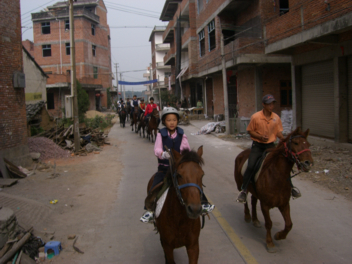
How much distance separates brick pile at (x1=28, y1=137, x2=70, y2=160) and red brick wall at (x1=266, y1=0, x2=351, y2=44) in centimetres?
1033

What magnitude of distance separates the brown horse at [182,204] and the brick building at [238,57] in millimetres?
12779

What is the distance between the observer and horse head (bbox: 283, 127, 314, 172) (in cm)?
383

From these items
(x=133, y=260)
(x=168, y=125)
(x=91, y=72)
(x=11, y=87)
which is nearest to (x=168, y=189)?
(x=168, y=125)

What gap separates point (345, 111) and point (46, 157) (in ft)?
37.2

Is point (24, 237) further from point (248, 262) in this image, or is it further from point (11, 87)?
point (11, 87)

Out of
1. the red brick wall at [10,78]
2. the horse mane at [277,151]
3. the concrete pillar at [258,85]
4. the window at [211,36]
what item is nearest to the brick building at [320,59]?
the concrete pillar at [258,85]

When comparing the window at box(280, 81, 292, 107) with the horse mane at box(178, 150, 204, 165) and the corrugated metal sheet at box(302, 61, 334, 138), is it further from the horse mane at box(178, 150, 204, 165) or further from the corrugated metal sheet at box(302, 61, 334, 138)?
the horse mane at box(178, 150, 204, 165)

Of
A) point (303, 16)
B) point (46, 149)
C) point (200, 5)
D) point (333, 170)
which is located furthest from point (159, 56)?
point (333, 170)

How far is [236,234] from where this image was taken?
A: 473 centimetres

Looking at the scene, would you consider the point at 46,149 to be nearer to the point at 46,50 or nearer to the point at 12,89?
the point at 12,89

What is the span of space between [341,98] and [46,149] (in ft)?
37.4

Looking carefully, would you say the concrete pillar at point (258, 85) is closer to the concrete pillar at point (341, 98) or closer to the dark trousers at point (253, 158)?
the concrete pillar at point (341, 98)

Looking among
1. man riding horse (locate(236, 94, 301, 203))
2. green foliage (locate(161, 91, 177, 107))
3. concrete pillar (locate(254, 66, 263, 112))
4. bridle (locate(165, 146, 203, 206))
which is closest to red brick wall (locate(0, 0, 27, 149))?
man riding horse (locate(236, 94, 301, 203))

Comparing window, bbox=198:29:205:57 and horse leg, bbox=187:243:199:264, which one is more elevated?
window, bbox=198:29:205:57
